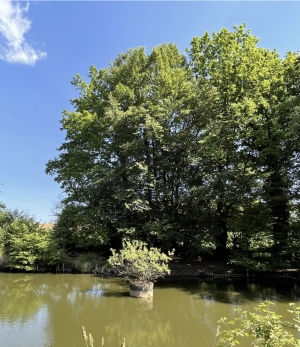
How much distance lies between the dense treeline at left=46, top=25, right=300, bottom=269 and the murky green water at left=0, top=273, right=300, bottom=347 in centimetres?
308

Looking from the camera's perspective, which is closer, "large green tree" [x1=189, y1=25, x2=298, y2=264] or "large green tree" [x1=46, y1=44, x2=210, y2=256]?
"large green tree" [x1=189, y1=25, x2=298, y2=264]

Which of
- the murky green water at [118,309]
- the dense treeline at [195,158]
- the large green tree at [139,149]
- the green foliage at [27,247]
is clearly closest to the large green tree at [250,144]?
the dense treeline at [195,158]

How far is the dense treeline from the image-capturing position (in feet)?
45.3

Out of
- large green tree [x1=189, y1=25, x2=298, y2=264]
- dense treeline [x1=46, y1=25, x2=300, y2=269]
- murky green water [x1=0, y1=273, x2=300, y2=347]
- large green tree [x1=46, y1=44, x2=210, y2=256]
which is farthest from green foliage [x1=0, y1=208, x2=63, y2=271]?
large green tree [x1=189, y1=25, x2=298, y2=264]

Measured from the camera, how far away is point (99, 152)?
19.0 meters

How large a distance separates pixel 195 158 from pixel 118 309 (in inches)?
368

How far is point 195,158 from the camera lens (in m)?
15.6

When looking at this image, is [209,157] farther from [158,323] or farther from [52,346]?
[52,346]

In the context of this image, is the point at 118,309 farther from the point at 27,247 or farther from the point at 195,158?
the point at 195,158

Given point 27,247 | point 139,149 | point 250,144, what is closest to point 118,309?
point 27,247

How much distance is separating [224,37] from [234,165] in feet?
24.9

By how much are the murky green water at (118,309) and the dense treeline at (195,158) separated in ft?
10.1

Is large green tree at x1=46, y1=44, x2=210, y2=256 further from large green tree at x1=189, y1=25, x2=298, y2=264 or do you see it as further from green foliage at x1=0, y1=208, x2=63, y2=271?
green foliage at x1=0, y1=208, x2=63, y2=271

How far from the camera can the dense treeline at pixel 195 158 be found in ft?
45.3
